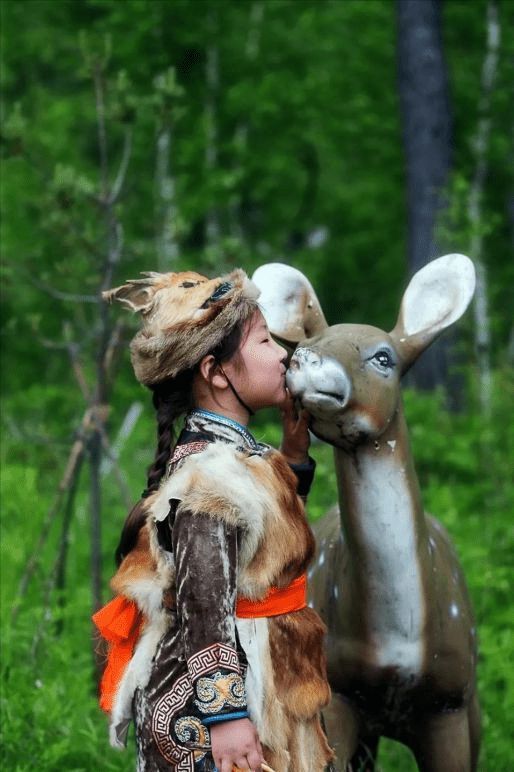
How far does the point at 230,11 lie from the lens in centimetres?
1304

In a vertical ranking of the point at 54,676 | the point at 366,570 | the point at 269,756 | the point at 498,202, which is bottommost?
the point at 54,676

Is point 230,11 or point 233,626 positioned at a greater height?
point 230,11

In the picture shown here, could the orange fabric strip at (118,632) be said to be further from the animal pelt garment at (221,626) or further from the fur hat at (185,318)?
the fur hat at (185,318)

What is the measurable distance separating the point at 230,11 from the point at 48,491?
6898 millimetres

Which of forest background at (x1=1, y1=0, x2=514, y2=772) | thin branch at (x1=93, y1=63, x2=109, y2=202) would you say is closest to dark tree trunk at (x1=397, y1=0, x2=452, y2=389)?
forest background at (x1=1, y1=0, x2=514, y2=772)

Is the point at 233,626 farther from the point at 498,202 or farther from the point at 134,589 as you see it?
the point at 498,202

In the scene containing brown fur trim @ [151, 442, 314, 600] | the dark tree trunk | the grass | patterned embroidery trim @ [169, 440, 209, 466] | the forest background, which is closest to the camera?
brown fur trim @ [151, 442, 314, 600]

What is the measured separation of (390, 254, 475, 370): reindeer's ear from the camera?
11.5ft

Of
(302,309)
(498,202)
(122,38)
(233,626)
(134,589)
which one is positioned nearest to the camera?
(233,626)

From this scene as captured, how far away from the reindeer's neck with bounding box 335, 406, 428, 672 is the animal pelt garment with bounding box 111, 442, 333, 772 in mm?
317

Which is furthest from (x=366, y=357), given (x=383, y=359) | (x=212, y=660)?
(x=212, y=660)

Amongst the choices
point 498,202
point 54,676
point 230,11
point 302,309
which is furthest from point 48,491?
point 498,202

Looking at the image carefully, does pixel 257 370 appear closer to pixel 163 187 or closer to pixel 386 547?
pixel 386 547

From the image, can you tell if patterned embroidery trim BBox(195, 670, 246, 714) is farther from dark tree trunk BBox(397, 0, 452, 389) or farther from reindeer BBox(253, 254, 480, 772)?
dark tree trunk BBox(397, 0, 452, 389)
